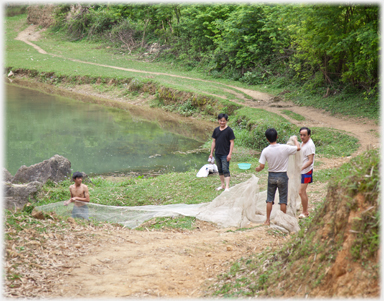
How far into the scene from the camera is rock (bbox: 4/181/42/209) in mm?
8555

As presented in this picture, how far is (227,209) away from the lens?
7371 millimetres

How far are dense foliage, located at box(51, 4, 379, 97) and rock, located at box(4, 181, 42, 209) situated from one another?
508 inches

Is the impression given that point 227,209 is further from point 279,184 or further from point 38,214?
point 38,214

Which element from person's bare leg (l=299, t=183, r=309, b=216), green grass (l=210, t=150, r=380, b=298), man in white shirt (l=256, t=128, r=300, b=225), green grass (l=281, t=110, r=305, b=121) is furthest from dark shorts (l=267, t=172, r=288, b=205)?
green grass (l=281, t=110, r=305, b=121)

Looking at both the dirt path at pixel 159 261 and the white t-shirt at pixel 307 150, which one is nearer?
the dirt path at pixel 159 261

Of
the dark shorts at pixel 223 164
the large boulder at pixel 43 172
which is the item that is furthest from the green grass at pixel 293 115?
the large boulder at pixel 43 172

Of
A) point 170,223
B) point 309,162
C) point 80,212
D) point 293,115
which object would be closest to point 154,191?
point 170,223

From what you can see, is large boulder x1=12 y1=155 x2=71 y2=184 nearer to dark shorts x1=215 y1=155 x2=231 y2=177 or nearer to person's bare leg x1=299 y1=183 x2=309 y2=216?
dark shorts x1=215 y1=155 x2=231 y2=177

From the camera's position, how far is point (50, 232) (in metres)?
5.88

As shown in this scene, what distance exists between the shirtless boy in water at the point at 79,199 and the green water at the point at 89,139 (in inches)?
247

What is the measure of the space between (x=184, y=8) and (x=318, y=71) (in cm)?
1663

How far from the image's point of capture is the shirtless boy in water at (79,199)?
23.4 feet

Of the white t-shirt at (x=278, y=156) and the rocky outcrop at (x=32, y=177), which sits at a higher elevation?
the white t-shirt at (x=278, y=156)

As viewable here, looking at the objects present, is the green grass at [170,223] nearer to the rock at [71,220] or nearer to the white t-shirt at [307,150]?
the rock at [71,220]
